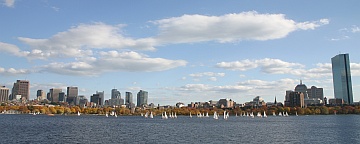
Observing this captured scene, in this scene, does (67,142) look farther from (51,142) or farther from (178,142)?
(178,142)

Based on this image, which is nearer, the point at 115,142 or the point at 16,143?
the point at 16,143

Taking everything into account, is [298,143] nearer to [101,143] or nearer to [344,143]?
[344,143]

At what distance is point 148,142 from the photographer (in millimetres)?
71062

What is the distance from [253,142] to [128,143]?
79.4 feet

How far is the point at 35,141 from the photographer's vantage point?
71.1 metres

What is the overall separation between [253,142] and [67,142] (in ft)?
118

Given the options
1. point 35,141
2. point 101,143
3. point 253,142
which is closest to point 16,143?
point 35,141

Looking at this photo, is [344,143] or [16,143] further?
[344,143]

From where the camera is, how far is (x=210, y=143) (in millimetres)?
69125

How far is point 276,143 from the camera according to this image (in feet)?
233

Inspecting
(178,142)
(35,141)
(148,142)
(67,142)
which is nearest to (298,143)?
(178,142)

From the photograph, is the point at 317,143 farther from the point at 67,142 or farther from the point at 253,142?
the point at 67,142

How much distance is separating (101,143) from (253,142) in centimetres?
2925

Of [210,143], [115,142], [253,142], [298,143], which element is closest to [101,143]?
[115,142]
